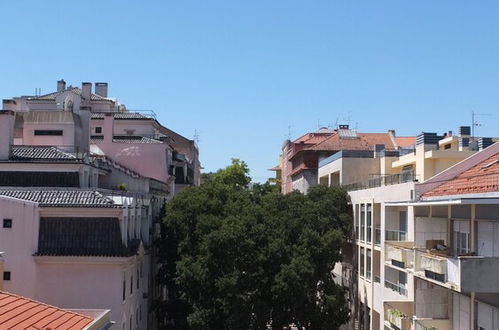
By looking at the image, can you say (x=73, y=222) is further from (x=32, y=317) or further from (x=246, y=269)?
(x=32, y=317)

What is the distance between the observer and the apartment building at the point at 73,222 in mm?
30750

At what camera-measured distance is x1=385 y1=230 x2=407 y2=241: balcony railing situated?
109ft

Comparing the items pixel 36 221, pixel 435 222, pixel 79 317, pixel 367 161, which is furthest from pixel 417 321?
pixel 367 161

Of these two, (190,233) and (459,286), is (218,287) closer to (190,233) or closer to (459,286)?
(190,233)

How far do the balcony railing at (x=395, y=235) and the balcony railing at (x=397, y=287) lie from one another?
7.42 ft

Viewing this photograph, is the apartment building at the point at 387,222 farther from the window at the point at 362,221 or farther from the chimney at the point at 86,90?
the chimney at the point at 86,90

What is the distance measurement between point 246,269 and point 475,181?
48.4 ft

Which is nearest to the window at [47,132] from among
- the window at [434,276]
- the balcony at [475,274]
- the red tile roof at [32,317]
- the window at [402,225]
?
the window at [402,225]

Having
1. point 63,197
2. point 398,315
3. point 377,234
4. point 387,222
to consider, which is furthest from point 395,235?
point 63,197

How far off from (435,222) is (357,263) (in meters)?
17.8

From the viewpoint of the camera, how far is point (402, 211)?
3450 cm

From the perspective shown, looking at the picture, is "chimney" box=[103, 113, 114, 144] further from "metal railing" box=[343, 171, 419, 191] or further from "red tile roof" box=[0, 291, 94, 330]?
→ "red tile roof" box=[0, 291, 94, 330]

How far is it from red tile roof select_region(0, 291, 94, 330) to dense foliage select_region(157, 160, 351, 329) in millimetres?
14031

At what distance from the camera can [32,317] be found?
18.7 metres
